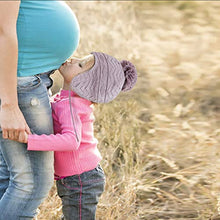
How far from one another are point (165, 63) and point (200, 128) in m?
1.08

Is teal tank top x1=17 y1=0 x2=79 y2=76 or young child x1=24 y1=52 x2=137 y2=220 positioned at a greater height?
teal tank top x1=17 y1=0 x2=79 y2=76

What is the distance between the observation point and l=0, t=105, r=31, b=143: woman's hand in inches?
71.9

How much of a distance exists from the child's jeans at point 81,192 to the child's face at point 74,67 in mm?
418

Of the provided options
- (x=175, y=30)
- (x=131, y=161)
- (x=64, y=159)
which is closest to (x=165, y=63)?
(x=175, y=30)

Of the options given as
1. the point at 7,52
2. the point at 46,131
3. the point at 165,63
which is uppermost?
the point at 7,52

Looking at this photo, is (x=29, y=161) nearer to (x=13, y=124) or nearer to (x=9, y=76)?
(x=13, y=124)

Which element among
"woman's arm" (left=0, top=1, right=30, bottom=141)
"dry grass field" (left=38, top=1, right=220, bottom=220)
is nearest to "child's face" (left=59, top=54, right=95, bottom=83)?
"woman's arm" (left=0, top=1, right=30, bottom=141)

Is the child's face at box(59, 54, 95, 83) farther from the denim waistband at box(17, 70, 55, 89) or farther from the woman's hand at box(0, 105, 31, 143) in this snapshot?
the woman's hand at box(0, 105, 31, 143)

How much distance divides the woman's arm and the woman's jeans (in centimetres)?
7

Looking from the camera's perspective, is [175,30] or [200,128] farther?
[175,30]

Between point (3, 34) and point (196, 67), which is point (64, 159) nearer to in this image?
point (3, 34)

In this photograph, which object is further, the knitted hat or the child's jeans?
the child's jeans

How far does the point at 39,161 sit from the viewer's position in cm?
199

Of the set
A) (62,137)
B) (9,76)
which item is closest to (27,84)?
(9,76)
